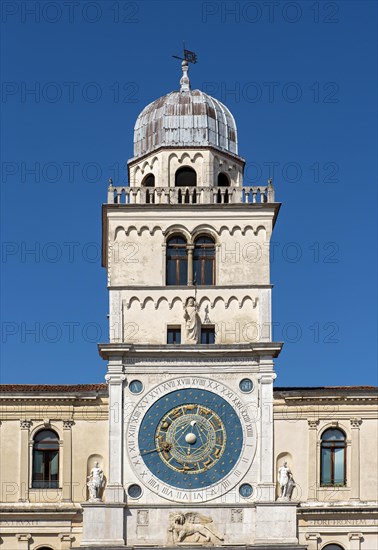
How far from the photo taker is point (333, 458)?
57625 millimetres

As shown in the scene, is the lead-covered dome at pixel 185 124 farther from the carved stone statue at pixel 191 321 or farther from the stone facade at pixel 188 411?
the carved stone statue at pixel 191 321

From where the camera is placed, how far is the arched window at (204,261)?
55.5 metres

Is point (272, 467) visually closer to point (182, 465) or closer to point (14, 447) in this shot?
point (182, 465)

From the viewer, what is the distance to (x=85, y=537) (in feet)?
175

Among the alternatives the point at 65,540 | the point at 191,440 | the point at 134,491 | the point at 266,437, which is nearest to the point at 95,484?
the point at 134,491

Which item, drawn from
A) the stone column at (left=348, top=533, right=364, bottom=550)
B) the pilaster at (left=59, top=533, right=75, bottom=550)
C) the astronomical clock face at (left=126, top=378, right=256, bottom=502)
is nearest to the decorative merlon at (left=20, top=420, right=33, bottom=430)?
the pilaster at (left=59, top=533, right=75, bottom=550)

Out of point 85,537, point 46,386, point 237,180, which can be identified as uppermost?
point 237,180

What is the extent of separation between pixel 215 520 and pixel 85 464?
5.93 metres

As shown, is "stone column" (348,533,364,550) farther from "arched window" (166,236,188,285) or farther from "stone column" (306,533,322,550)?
"arched window" (166,236,188,285)

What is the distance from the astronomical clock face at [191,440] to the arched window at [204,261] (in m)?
3.67

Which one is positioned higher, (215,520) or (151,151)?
(151,151)

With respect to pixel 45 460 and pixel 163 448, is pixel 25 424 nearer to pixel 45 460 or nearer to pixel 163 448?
pixel 45 460

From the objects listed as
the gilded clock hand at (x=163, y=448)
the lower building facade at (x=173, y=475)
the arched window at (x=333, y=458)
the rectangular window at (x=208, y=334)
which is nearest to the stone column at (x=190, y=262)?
the rectangular window at (x=208, y=334)

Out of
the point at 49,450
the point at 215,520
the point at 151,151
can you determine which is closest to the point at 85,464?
the point at 49,450
